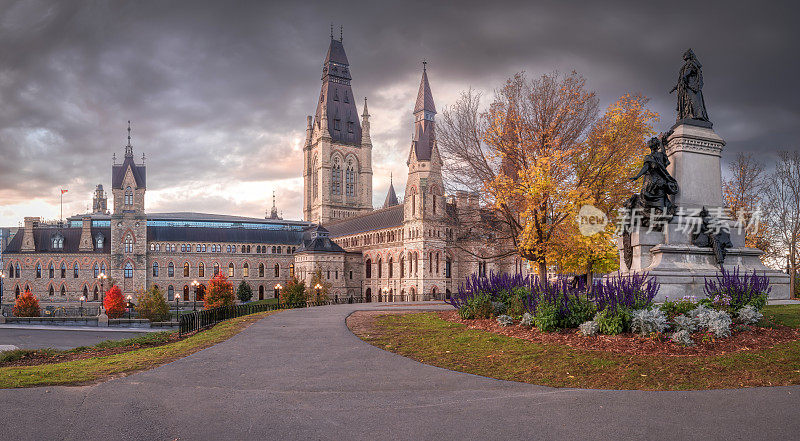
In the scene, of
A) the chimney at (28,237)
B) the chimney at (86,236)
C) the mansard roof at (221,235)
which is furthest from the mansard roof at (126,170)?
the chimney at (28,237)

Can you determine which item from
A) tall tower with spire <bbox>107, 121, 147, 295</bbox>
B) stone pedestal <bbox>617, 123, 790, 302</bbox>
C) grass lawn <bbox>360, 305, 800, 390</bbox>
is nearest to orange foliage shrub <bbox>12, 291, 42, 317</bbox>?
tall tower with spire <bbox>107, 121, 147, 295</bbox>

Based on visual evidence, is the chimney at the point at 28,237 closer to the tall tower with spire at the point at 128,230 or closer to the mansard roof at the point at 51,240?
the mansard roof at the point at 51,240

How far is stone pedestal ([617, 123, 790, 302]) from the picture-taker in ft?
54.1

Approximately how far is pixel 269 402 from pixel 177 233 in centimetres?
9630

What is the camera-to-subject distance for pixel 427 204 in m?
71.1

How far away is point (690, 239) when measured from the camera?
1753cm

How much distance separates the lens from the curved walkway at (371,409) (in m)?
6.93

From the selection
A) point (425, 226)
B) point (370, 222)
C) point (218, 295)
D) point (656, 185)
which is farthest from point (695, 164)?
point (370, 222)

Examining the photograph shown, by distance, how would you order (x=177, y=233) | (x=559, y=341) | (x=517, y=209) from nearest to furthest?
1. (x=559, y=341)
2. (x=517, y=209)
3. (x=177, y=233)

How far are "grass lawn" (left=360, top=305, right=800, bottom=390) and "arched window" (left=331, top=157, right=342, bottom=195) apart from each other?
10220 centimetres

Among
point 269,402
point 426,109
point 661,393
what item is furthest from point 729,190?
point 426,109

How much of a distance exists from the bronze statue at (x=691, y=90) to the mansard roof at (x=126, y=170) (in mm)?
91143

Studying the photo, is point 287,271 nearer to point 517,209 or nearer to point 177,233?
point 177,233

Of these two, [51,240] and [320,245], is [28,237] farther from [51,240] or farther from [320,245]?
[320,245]
